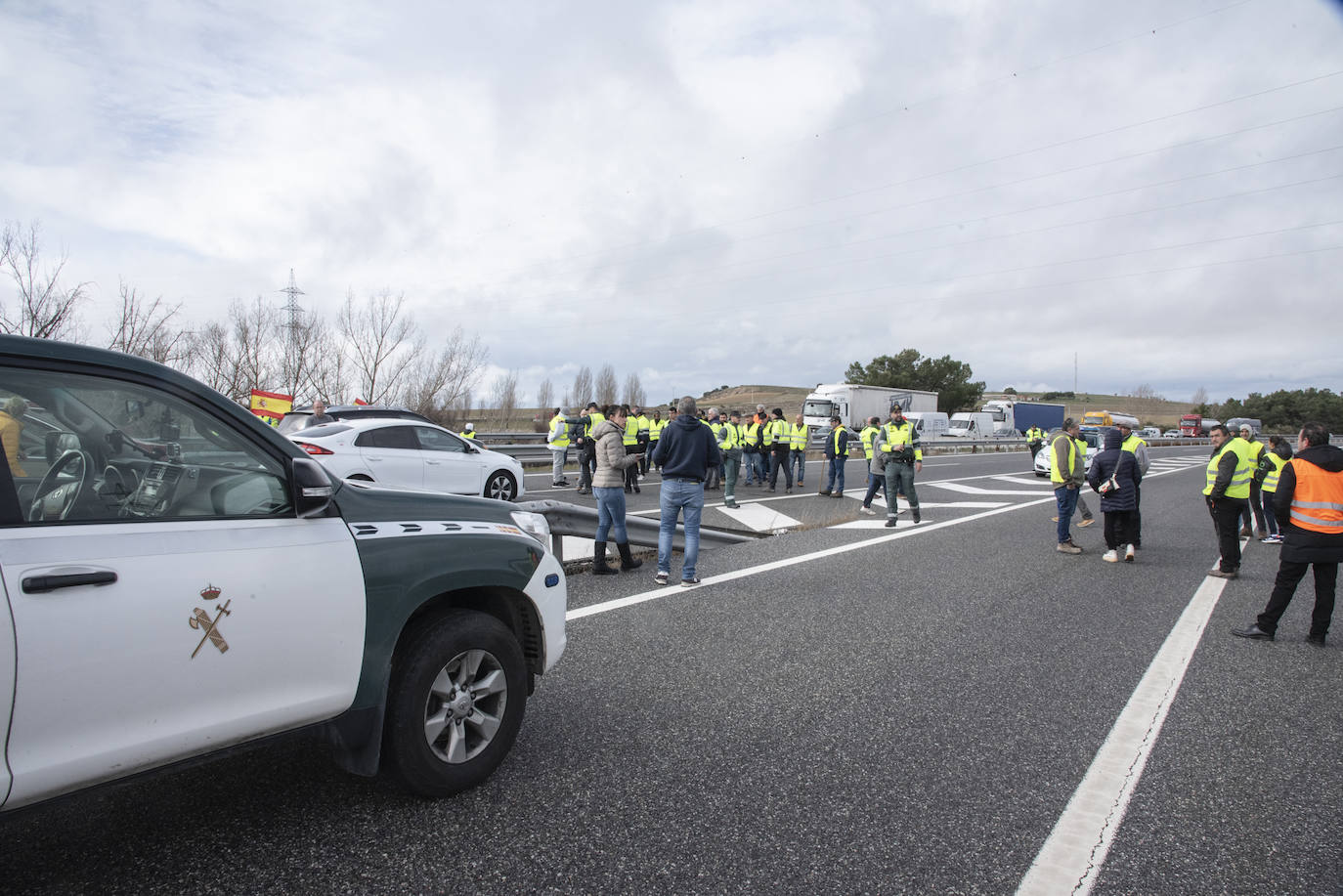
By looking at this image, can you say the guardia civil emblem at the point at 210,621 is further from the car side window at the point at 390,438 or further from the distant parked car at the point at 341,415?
the distant parked car at the point at 341,415

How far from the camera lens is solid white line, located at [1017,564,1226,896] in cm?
260

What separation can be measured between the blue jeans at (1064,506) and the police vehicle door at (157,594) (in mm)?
9216

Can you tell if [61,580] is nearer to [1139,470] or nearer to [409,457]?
[1139,470]

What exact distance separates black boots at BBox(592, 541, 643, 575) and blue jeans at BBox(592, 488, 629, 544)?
7 cm

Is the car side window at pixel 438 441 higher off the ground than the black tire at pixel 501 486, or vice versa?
the car side window at pixel 438 441

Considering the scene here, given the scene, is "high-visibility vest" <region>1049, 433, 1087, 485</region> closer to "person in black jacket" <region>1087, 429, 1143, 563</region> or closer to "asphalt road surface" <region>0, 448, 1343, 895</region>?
"person in black jacket" <region>1087, 429, 1143, 563</region>

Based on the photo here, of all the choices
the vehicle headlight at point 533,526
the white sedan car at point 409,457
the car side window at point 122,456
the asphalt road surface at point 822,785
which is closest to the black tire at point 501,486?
the white sedan car at point 409,457

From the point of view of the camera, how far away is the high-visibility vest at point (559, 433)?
16031mm

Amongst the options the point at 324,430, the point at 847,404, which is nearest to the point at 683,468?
the point at 324,430

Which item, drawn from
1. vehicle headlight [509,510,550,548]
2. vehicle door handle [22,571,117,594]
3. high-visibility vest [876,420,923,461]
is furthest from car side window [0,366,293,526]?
high-visibility vest [876,420,923,461]

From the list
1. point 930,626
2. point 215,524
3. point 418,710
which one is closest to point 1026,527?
point 930,626

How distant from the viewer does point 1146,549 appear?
32.7 feet

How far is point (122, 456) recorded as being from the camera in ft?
7.72

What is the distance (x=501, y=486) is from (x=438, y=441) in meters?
1.56
